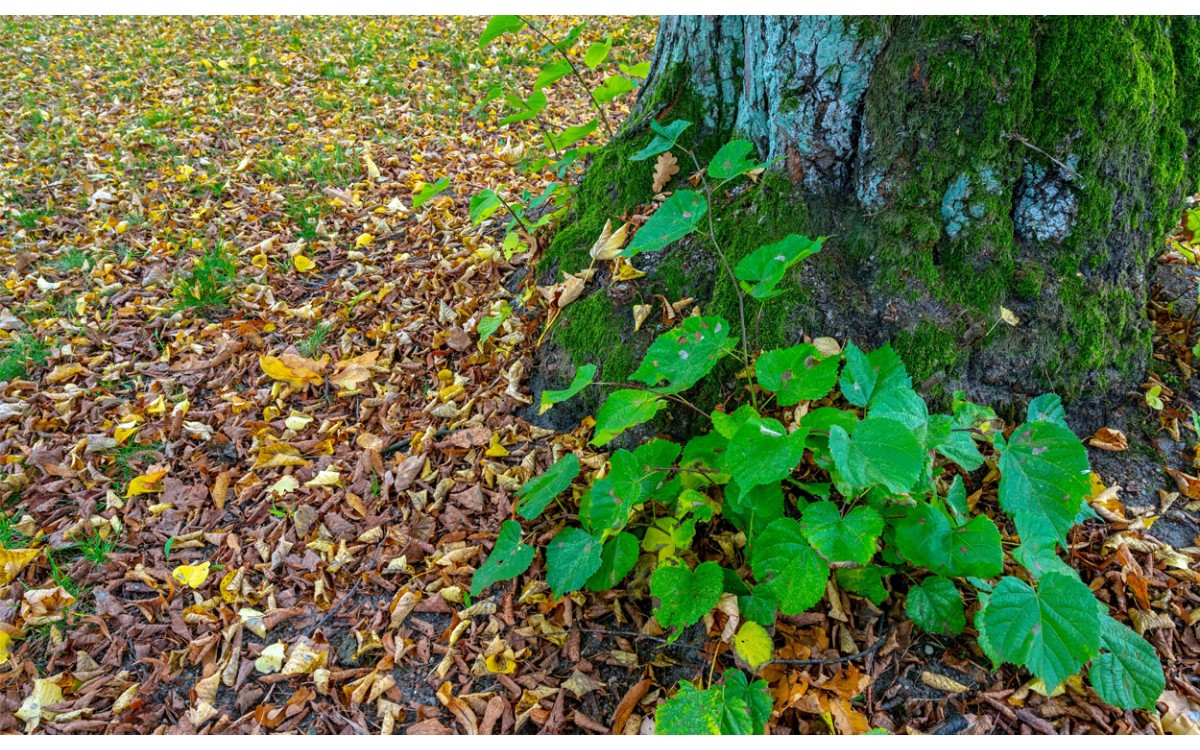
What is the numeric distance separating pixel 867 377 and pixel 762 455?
0.43 metres

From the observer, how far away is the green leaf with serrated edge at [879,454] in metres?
1.42

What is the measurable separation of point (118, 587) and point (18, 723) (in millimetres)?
442

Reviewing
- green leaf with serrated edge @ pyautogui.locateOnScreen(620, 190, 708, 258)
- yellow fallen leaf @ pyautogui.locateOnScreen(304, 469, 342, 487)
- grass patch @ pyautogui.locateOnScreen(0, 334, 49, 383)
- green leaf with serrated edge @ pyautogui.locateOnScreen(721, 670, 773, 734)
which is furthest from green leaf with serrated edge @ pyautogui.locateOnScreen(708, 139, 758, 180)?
grass patch @ pyautogui.locateOnScreen(0, 334, 49, 383)

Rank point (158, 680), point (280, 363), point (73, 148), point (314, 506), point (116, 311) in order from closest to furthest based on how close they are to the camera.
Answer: point (158, 680) → point (314, 506) → point (280, 363) → point (116, 311) → point (73, 148)

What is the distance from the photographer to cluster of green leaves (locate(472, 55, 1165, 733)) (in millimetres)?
1478

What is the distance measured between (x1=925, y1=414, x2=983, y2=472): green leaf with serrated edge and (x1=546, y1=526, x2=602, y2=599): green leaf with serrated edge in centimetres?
88

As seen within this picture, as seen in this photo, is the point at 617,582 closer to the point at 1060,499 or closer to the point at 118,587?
the point at 1060,499

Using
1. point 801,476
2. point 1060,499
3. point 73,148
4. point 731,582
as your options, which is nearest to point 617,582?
point 731,582

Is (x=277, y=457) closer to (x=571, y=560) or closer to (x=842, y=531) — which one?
(x=571, y=560)

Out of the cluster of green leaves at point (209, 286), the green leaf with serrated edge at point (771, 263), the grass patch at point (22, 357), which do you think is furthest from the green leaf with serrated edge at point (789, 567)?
the grass patch at point (22, 357)

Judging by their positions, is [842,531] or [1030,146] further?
[1030,146]

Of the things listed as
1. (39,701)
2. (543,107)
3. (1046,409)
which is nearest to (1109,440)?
(1046,409)

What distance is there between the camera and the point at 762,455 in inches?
62.6

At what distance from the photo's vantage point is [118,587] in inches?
90.6
